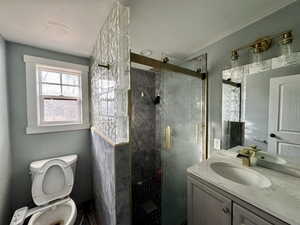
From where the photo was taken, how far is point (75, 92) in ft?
6.02

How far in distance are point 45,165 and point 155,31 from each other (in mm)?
1934

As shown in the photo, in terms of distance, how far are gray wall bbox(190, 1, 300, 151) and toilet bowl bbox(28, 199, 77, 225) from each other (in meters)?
1.81

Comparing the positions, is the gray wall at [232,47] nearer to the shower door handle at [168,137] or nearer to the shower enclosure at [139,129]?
the shower enclosure at [139,129]

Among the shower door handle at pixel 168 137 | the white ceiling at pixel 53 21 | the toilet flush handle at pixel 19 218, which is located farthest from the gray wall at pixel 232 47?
the toilet flush handle at pixel 19 218

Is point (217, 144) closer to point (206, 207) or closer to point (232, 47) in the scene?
point (206, 207)

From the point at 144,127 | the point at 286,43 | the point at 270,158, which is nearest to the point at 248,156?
the point at 270,158

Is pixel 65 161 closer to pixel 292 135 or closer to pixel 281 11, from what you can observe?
pixel 292 135

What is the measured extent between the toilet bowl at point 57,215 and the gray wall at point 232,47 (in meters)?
1.81

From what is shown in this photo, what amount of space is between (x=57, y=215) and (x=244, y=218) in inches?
71.4

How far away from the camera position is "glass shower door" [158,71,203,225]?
64.9 inches

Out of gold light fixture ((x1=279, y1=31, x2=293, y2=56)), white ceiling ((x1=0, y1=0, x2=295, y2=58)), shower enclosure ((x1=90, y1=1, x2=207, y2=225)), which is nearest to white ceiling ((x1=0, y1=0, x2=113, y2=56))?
white ceiling ((x1=0, y1=0, x2=295, y2=58))

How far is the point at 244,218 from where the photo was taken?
0.67 metres

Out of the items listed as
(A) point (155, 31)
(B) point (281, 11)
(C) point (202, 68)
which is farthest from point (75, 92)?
(B) point (281, 11)

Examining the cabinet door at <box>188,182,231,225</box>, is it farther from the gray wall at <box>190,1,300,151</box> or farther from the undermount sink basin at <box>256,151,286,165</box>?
the gray wall at <box>190,1,300,151</box>
